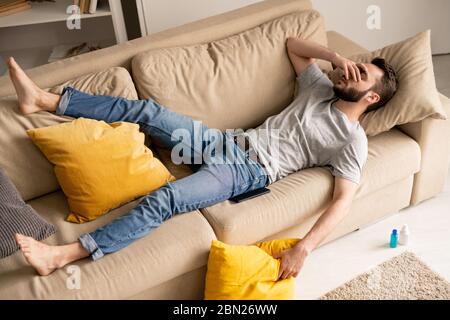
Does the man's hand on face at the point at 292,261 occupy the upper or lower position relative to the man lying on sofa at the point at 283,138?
lower

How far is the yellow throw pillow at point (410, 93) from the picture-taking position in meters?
2.05

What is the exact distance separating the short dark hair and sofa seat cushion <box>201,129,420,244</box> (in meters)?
0.17

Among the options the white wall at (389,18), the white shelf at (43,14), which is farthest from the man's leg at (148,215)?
the white wall at (389,18)

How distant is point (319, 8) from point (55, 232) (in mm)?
1999

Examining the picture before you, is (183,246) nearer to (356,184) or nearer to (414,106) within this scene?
(356,184)

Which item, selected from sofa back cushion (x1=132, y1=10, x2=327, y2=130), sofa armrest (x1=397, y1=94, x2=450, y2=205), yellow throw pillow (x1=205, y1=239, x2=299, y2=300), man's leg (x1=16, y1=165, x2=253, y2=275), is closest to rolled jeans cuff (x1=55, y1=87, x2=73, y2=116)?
sofa back cushion (x1=132, y1=10, x2=327, y2=130)

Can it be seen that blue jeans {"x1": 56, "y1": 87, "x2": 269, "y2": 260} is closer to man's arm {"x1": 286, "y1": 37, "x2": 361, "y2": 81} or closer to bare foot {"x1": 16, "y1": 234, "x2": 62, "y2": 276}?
bare foot {"x1": 16, "y1": 234, "x2": 62, "y2": 276}

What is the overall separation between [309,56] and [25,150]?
4.00 ft

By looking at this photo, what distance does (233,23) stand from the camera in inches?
92.2

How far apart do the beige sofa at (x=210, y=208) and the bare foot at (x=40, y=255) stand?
0.03 m

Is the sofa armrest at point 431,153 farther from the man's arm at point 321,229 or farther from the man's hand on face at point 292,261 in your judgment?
the man's hand on face at point 292,261

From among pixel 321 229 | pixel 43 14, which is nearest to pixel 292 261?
pixel 321 229

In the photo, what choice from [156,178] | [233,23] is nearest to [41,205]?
[156,178]

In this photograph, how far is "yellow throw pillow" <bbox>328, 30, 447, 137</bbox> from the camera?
2.05 meters
